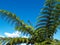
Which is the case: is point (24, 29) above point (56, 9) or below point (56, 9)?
below

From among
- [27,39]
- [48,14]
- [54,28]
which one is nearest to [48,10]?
[48,14]

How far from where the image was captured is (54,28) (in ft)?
28.0

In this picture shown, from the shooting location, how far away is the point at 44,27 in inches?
339

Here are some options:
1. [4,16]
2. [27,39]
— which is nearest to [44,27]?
[27,39]

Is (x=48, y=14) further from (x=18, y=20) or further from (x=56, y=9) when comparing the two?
(x=18, y=20)

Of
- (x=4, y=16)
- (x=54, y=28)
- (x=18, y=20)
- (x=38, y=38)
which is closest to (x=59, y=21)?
(x=54, y=28)

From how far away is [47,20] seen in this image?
8.65 m

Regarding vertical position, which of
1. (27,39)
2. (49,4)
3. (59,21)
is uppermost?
(49,4)

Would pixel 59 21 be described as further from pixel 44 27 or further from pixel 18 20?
pixel 18 20

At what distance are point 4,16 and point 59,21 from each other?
6.72 ft

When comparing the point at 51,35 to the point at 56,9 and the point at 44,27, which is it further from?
the point at 56,9

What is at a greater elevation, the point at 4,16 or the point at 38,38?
the point at 4,16

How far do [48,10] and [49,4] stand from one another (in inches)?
8.9

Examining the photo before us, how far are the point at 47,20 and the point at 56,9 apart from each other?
0.59m
